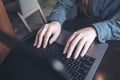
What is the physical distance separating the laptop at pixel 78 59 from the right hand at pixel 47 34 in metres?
0.02

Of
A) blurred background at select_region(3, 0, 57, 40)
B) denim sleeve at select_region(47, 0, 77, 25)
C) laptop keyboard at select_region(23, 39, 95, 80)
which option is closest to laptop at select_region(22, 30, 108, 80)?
laptop keyboard at select_region(23, 39, 95, 80)

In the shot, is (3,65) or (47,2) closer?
(3,65)

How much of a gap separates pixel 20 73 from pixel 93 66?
20 cm

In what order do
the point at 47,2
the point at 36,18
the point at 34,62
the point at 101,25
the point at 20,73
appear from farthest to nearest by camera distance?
the point at 47,2, the point at 36,18, the point at 101,25, the point at 20,73, the point at 34,62

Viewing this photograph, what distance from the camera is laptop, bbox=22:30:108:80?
1.82 feet

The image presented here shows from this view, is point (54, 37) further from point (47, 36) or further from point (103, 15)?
point (103, 15)

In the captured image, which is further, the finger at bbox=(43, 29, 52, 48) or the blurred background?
the blurred background

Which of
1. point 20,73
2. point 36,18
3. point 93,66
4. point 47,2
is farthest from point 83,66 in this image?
point 47,2

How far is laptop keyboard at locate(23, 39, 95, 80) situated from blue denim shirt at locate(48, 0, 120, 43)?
4.7 inches

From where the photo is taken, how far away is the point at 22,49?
0.47 metres

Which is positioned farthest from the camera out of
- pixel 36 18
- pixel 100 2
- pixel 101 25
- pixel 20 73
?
pixel 36 18

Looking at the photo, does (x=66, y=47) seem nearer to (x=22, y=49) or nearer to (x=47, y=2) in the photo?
(x=22, y=49)

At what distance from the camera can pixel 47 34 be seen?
2.38 feet

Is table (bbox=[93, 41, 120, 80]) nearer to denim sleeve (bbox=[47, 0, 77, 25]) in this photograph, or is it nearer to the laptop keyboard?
the laptop keyboard
